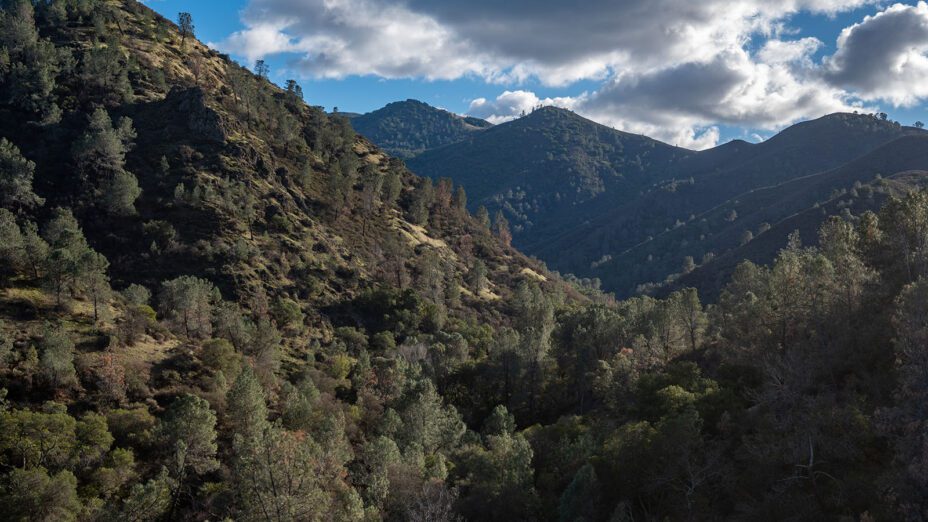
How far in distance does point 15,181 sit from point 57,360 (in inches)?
3087

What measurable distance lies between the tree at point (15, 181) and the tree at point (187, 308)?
44.1 metres

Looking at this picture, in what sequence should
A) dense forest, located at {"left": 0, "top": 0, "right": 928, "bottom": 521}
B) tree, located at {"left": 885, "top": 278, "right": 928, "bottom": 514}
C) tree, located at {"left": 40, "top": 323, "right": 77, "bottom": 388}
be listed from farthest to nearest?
tree, located at {"left": 40, "top": 323, "right": 77, "bottom": 388}
dense forest, located at {"left": 0, "top": 0, "right": 928, "bottom": 521}
tree, located at {"left": 885, "top": 278, "right": 928, "bottom": 514}

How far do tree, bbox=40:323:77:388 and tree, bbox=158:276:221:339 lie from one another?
82.6 feet

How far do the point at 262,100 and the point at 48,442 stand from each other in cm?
15953

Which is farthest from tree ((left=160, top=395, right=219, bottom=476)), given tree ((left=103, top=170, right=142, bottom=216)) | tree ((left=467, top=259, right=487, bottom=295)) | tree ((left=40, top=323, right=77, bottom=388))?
A: tree ((left=467, top=259, right=487, bottom=295))

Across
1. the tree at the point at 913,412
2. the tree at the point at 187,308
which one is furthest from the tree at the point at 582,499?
the tree at the point at 187,308

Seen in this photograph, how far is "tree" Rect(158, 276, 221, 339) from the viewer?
79.4 meters

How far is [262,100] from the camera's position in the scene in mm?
180250

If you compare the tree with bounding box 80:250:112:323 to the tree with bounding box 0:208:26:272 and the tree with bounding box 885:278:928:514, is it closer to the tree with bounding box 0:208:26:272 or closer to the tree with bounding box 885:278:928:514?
the tree with bounding box 0:208:26:272

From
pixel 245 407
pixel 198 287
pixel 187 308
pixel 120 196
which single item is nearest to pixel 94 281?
pixel 187 308

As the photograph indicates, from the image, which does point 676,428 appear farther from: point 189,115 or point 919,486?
point 189,115

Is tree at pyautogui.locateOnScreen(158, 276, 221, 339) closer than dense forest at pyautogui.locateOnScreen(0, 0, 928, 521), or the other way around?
dense forest at pyautogui.locateOnScreen(0, 0, 928, 521)

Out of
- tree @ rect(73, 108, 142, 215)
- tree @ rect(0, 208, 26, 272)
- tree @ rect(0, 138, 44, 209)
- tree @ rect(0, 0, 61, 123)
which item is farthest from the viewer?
tree @ rect(0, 0, 61, 123)

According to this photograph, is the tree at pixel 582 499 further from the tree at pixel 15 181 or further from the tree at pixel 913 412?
the tree at pixel 15 181
